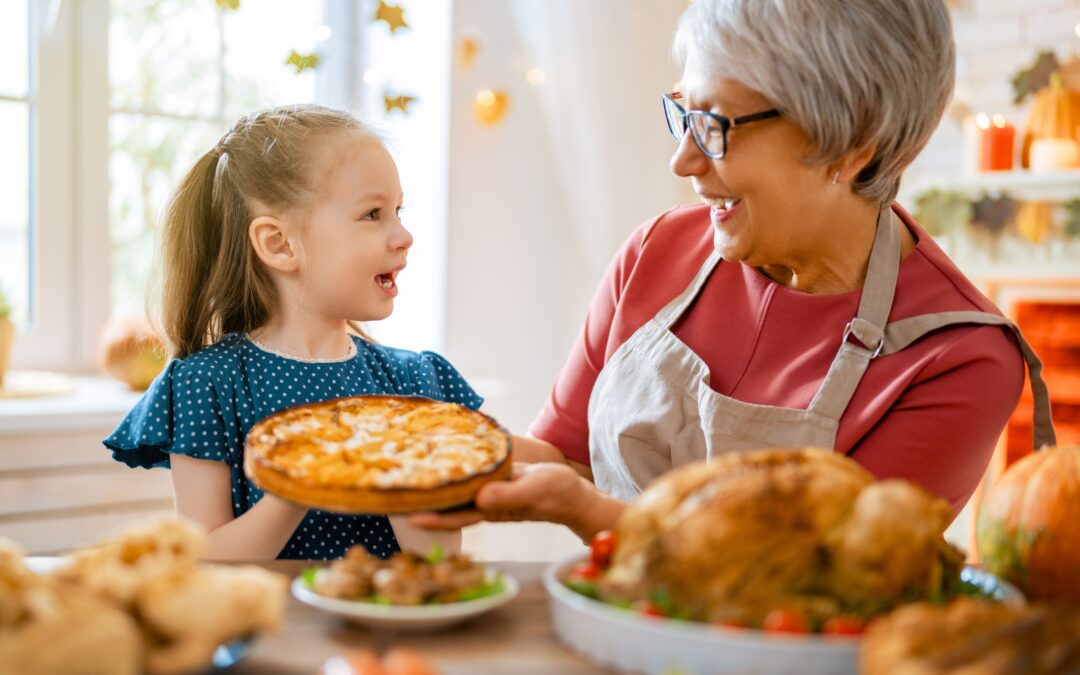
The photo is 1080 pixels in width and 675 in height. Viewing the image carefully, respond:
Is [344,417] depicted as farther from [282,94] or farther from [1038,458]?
[282,94]

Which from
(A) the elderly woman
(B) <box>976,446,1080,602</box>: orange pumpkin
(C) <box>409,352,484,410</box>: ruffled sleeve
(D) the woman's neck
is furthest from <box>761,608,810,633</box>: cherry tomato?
(C) <box>409,352,484,410</box>: ruffled sleeve

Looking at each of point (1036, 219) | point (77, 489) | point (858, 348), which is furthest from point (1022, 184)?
point (77, 489)

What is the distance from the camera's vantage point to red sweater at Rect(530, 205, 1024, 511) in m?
1.47

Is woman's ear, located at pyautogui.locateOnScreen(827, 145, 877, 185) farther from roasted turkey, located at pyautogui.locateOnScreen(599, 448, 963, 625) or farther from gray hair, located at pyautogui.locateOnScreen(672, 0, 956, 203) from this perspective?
roasted turkey, located at pyautogui.locateOnScreen(599, 448, 963, 625)

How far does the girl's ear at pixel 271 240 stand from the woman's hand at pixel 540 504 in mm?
655

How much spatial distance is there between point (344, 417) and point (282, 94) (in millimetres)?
2489

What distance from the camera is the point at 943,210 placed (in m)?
3.63

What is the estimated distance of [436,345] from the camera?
139 inches

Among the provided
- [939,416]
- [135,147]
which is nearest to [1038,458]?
[939,416]

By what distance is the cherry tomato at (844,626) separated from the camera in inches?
28.3

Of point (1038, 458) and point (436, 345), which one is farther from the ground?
point (1038, 458)

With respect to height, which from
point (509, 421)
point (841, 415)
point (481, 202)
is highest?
point (481, 202)

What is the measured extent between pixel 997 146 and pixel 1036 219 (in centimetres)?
26

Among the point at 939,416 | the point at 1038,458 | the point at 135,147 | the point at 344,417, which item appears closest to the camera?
the point at 1038,458
